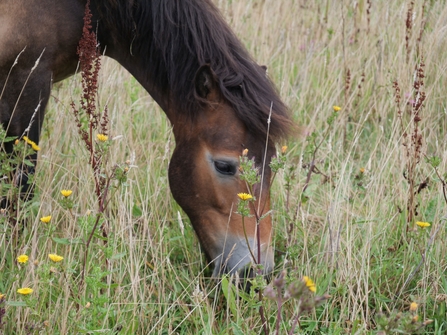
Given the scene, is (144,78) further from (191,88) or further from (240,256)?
(240,256)

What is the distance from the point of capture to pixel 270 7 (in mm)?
5309

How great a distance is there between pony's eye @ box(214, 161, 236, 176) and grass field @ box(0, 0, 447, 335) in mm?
Result: 257

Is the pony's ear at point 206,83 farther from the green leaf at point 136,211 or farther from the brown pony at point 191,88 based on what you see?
the green leaf at point 136,211

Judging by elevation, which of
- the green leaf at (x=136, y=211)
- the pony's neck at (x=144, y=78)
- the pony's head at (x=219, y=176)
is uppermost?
the pony's neck at (x=144, y=78)

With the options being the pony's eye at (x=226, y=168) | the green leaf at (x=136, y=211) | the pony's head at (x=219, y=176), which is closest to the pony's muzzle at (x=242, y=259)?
the pony's head at (x=219, y=176)

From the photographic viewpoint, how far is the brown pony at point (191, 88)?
2666 millimetres

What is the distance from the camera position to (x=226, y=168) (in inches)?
106

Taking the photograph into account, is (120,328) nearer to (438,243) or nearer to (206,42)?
(206,42)

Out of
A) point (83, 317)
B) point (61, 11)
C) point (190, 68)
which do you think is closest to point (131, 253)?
point (83, 317)

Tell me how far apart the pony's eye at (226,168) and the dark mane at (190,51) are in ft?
0.63

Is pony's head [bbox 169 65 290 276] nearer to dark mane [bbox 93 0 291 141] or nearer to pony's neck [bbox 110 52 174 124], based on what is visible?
dark mane [bbox 93 0 291 141]

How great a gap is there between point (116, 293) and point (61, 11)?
1.30 meters

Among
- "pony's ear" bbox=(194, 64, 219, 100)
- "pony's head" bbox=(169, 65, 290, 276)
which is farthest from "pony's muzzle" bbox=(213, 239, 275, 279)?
"pony's ear" bbox=(194, 64, 219, 100)

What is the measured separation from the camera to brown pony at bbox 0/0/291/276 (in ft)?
8.75
